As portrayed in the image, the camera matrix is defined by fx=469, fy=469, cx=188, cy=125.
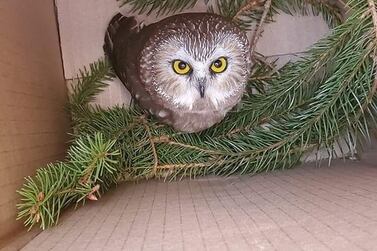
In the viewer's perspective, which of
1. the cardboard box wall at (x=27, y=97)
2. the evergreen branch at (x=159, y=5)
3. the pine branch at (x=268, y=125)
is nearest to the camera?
the cardboard box wall at (x=27, y=97)

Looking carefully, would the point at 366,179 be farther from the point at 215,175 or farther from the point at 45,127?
the point at 45,127

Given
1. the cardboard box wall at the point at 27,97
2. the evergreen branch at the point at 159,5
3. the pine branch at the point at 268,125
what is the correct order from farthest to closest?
the evergreen branch at the point at 159,5 < the pine branch at the point at 268,125 < the cardboard box wall at the point at 27,97

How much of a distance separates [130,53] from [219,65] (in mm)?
112

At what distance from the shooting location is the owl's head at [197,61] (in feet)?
1.80

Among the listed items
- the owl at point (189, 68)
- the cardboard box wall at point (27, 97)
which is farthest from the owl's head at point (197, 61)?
the cardboard box wall at point (27, 97)

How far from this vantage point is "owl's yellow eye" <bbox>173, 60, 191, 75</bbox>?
57 cm

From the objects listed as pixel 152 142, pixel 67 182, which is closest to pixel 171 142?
pixel 152 142

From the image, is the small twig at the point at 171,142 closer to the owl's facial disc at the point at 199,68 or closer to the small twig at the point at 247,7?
the owl's facial disc at the point at 199,68

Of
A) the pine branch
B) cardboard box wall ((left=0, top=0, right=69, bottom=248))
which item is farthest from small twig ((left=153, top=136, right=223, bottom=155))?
cardboard box wall ((left=0, top=0, right=69, bottom=248))

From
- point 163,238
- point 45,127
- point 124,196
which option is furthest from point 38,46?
point 163,238

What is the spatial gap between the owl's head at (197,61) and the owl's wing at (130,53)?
0.05 feet

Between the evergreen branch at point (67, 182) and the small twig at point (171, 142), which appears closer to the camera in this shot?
the evergreen branch at point (67, 182)

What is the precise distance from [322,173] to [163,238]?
0.22 meters

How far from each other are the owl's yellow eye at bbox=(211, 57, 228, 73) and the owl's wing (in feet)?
0.26
